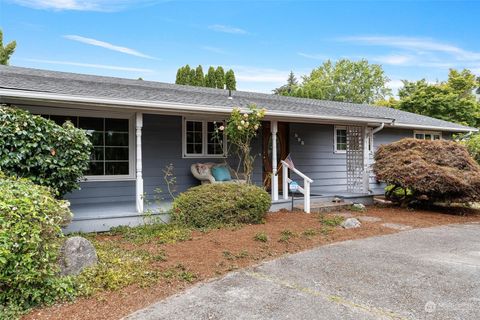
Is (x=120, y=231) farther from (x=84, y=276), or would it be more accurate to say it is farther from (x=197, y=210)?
(x=84, y=276)

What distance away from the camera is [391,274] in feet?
14.1

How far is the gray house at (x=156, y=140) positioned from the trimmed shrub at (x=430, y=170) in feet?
2.93

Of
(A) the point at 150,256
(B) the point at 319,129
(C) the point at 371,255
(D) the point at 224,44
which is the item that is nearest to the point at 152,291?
(A) the point at 150,256

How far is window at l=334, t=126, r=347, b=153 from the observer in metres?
11.6

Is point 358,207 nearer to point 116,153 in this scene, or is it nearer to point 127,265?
point 116,153

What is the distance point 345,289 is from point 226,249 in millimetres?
1904

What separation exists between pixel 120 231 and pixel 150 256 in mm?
1831

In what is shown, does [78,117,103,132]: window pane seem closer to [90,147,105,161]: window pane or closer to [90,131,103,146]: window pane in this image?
[90,131,103,146]: window pane

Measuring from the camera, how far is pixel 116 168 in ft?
26.7

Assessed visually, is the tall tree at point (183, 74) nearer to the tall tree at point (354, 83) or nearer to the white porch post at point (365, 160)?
the white porch post at point (365, 160)

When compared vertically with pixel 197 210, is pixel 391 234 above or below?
below

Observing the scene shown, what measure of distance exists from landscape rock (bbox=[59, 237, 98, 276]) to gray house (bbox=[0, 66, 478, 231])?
2.37 m

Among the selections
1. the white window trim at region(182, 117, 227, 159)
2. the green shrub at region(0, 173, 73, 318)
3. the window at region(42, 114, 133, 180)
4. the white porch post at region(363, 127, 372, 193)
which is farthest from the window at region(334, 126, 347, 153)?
the green shrub at region(0, 173, 73, 318)

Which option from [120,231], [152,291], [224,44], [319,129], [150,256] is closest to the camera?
[152,291]
